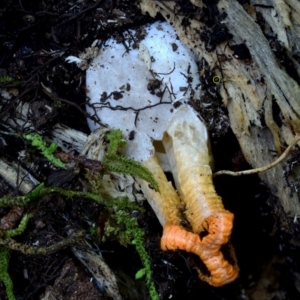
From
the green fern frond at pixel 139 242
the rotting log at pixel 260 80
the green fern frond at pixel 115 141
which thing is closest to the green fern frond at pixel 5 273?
the green fern frond at pixel 139 242

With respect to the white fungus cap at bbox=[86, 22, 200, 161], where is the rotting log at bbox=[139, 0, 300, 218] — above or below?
above

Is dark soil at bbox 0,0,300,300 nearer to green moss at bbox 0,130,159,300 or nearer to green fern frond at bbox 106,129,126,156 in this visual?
green moss at bbox 0,130,159,300

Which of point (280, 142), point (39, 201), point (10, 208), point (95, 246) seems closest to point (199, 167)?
point (280, 142)

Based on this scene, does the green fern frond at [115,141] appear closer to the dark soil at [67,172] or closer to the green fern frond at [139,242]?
the dark soil at [67,172]

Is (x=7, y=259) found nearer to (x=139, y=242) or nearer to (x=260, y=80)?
(x=139, y=242)

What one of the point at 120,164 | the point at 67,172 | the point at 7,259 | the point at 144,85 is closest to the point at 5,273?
the point at 7,259

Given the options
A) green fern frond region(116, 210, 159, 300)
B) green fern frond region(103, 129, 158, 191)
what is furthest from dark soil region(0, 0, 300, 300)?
green fern frond region(103, 129, 158, 191)
